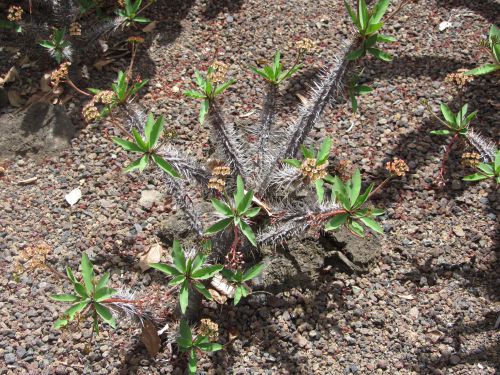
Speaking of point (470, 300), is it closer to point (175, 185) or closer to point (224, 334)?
point (224, 334)

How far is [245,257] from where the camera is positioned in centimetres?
287

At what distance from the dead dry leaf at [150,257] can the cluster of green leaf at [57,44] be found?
141cm

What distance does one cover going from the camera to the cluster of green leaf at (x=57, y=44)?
3498 millimetres

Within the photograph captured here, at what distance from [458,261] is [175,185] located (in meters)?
1.53

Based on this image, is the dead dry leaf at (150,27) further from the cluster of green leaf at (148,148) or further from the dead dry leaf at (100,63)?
the cluster of green leaf at (148,148)

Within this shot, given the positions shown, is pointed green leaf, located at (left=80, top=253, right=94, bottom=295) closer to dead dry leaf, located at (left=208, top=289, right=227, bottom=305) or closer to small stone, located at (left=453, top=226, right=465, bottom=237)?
dead dry leaf, located at (left=208, top=289, right=227, bottom=305)

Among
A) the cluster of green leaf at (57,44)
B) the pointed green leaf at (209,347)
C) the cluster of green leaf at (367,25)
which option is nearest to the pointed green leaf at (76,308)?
the pointed green leaf at (209,347)

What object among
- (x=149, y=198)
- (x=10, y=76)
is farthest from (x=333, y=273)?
(x=10, y=76)

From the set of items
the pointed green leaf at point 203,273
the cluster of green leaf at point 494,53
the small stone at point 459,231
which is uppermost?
the cluster of green leaf at point 494,53

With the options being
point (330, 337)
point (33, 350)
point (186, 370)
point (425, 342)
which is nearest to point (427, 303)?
point (425, 342)

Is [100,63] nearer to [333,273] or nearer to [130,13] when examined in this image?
[130,13]

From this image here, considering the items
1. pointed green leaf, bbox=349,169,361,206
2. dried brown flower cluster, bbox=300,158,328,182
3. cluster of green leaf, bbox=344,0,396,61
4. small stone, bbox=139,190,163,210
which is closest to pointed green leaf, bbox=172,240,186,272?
dried brown flower cluster, bbox=300,158,328,182

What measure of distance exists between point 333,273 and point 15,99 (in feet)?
7.73

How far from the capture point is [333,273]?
2.91 m
